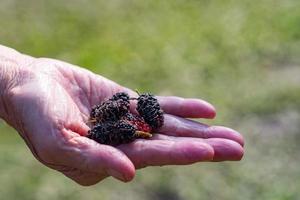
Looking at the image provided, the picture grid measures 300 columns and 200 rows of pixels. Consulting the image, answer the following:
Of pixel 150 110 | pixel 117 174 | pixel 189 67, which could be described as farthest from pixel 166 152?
pixel 189 67

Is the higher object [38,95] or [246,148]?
[246,148]

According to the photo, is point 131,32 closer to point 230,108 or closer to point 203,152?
point 230,108

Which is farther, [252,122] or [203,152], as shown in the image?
[252,122]

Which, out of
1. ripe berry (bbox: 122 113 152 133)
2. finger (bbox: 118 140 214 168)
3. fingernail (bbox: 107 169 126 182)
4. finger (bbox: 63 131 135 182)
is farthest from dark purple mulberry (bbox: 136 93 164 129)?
fingernail (bbox: 107 169 126 182)

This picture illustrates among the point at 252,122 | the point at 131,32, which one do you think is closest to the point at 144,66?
the point at 131,32

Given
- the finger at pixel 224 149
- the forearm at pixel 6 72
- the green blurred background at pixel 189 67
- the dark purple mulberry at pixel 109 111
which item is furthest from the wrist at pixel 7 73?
the green blurred background at pixel 189 67

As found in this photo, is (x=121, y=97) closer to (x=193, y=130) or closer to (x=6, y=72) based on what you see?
(x=193, y=130)

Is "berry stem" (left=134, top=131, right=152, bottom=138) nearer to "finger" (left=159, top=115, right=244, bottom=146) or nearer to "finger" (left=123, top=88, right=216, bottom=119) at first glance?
"finger" (left=159, top=115, right=244, bottom=146)
